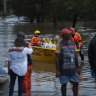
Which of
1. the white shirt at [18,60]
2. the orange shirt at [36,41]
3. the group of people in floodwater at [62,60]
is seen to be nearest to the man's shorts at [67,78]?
the group of people in floodwater at [62,60]

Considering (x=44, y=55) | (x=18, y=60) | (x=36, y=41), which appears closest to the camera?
(x=18, y=60)

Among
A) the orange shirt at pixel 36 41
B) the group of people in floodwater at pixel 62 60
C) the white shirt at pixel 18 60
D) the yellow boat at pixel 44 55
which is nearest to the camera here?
the group of people in floodwater at pixel 62 60

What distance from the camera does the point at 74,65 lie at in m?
6.95

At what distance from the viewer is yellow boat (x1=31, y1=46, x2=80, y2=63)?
1492 centimetres

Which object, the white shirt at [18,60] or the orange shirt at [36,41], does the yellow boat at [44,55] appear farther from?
the white shirt at [18,60]

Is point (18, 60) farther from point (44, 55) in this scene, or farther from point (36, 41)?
point (36, 41)

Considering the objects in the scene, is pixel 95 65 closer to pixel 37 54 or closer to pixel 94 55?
pixel 94 55

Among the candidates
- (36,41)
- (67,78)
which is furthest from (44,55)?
(67,78)

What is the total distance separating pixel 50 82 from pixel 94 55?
11.3ft

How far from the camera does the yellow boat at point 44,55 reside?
48.9ft

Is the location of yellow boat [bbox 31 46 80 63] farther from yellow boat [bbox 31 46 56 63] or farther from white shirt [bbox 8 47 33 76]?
white shirt [bbox 8 47 33 76]

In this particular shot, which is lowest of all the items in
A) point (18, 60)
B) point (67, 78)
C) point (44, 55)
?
point (67, 78)

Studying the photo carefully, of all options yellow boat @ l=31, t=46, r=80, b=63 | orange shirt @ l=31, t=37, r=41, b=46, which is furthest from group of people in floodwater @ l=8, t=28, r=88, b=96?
orange shirt @ l=31, t=37, r=41, b=46

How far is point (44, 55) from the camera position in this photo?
15.3 m
